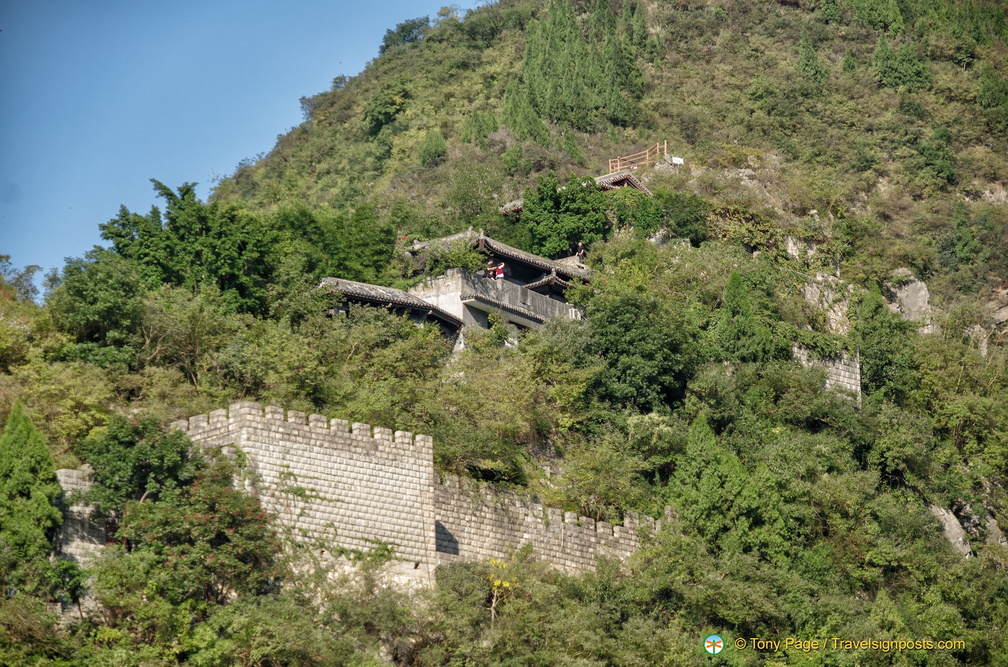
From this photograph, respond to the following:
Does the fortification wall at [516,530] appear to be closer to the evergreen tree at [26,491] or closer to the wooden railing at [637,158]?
the evergreen tree at [26,491]

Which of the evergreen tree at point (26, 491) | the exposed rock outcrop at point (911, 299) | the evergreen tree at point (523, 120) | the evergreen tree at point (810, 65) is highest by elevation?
the evergreen tree at point (26, 491)

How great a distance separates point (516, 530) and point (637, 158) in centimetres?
3042

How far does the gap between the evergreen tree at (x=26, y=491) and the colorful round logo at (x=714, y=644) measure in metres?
12.6

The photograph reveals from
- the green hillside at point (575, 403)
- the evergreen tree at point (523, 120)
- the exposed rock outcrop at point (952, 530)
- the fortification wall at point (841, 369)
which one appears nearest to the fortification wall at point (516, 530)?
the green hillside at point (575, 403)

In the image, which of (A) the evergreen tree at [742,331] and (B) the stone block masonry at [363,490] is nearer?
(B) the stone block masonry at [363,490]

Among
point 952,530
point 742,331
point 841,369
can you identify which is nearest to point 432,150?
point 742,331

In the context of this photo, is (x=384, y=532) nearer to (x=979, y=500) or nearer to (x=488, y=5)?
(x=979, y=500)

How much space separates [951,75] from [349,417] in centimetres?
4796

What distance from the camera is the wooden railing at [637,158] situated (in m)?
56.8

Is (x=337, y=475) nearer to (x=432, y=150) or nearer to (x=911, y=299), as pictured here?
(x=911, y=299)

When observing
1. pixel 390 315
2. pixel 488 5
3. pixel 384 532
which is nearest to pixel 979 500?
pixel 390 315

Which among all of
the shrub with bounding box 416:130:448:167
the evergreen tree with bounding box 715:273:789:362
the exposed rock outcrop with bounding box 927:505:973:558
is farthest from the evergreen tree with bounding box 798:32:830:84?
the exposed rock outcrop with bounding box 927:505:973:558

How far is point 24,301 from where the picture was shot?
3256 centimetres

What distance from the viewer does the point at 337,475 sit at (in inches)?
1075
